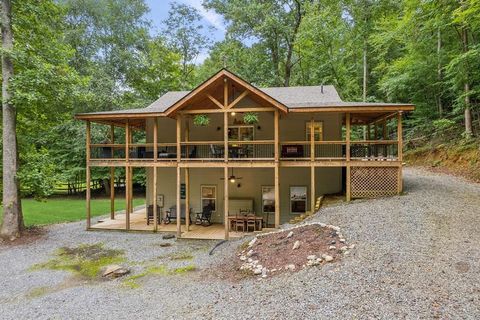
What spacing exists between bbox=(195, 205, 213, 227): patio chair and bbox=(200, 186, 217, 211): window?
8.8 inches

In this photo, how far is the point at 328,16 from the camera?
87.7 ft

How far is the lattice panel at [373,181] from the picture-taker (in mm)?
12195

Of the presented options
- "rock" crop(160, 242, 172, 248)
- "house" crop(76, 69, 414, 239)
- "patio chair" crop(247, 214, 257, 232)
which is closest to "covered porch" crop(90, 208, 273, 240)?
"house" crop(76, 69, 414, 239)

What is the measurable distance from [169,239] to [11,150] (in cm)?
758

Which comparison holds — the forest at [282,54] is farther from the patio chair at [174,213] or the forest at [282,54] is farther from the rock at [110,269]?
the rock at [110,269]

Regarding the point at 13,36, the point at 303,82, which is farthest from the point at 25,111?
the point at 303,82

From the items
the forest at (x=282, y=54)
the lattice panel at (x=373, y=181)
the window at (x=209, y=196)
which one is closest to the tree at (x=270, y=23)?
the forest at (x=282, y=54)

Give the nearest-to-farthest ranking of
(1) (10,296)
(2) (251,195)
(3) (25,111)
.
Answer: (1) (10,296) < (3) (25,111) < (2) (251,195)

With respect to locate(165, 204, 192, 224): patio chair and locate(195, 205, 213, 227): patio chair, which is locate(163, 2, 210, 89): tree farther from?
locate(195, 205, 213, 227): patio chair

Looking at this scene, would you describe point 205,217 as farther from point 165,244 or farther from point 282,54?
point 282,54

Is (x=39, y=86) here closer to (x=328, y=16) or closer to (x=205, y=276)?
(x=205, y=276)

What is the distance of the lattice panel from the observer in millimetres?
12195

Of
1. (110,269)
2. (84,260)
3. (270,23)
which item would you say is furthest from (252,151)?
(270,23)

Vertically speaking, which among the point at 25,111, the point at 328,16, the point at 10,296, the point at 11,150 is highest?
the point at 328,16
